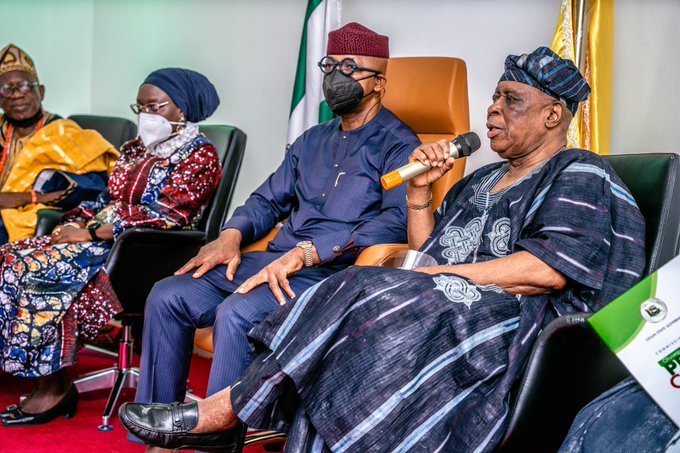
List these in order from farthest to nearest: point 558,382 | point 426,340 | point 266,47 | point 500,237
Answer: point 266,47 < point 500,237 < point 426,340 < point 558,382

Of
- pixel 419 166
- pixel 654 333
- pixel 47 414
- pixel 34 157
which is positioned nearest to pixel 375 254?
pixel 419 166

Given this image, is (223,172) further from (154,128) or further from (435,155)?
(435,155)

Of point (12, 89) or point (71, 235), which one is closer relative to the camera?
point (71, 235)

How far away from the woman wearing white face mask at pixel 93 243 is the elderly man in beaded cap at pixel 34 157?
8.6 inches

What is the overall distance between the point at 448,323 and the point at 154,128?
5.99ft

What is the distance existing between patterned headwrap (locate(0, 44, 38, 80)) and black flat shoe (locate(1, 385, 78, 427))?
5.39ft

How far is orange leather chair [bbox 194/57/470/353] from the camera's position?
2.80 metres

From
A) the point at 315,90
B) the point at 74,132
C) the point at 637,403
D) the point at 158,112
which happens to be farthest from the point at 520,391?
the point at 74,132

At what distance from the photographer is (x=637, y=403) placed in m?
1.39

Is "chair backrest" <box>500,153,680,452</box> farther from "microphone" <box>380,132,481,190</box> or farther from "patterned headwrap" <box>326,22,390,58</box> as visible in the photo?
"patterned headwrap" <box>326,22,390,58</box>

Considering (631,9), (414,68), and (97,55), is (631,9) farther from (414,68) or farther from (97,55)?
(97,55)

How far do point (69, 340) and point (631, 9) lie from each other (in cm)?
237

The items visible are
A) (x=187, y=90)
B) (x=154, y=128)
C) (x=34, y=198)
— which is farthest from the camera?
(x=34, y=198)

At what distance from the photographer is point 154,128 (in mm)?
3131
